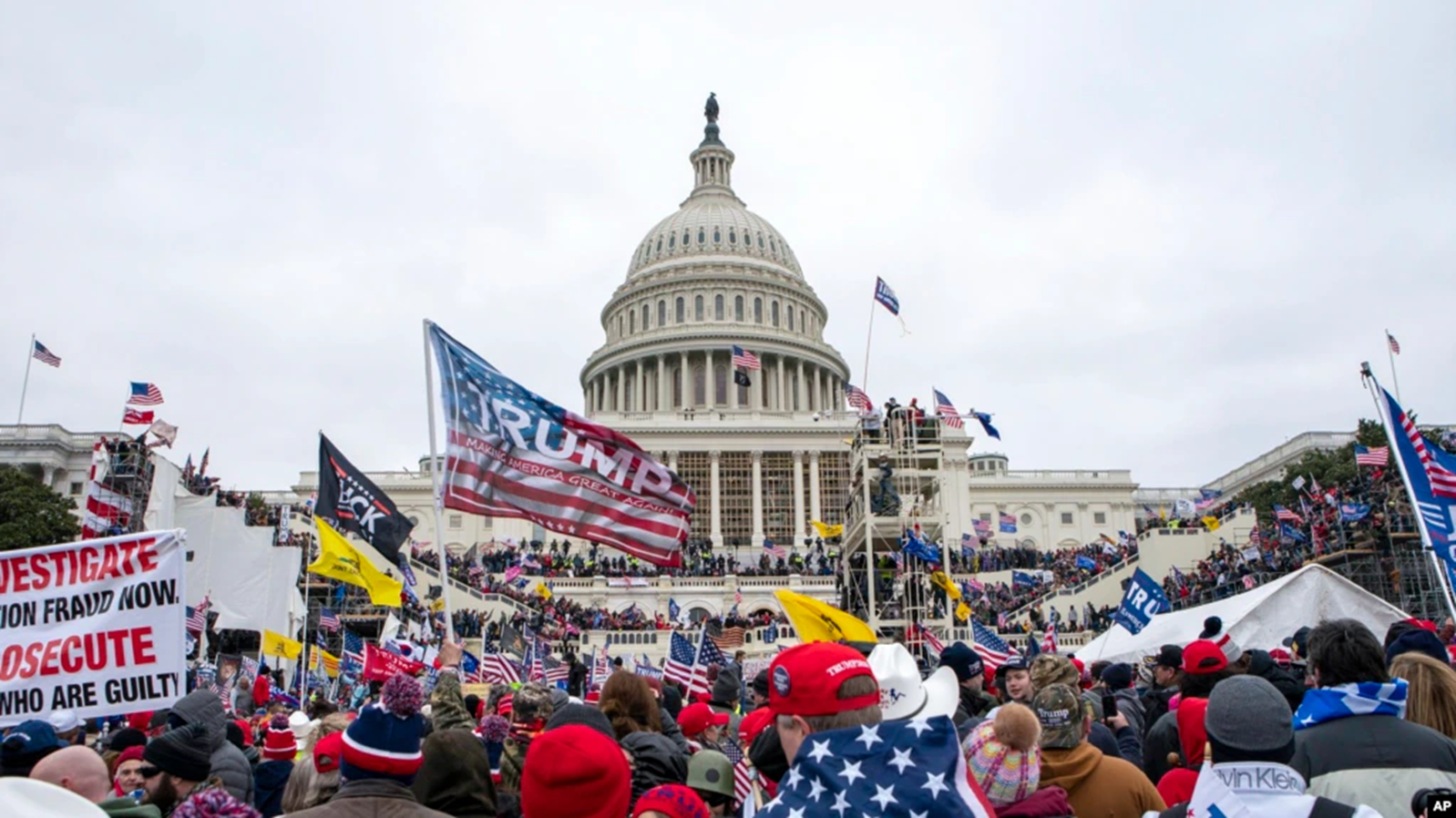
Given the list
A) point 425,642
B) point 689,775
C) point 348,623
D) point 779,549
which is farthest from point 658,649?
point 689,775

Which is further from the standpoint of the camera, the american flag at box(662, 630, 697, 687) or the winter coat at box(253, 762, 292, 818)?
the american flag at box(662, 630, 697, 687)

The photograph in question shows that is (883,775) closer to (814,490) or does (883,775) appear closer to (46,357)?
(46,357)

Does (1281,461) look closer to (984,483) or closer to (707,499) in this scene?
(984,483)

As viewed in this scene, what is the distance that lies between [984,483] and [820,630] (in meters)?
83.5

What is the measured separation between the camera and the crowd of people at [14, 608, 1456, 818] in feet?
10.7

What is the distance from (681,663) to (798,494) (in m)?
61.1

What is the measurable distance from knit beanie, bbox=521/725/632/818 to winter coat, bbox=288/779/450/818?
0.42 metres

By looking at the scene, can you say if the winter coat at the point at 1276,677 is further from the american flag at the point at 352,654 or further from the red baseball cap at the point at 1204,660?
the american flag at the point at 352,654

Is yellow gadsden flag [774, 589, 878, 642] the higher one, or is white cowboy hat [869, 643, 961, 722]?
yellow gadsden flag [774, 589, 878, 642]

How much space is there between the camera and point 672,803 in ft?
13.9

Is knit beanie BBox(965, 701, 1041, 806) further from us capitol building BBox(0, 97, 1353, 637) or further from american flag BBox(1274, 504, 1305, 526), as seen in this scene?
us capitol building BBox(0, 97, 1353, 637)

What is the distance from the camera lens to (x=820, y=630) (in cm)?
838

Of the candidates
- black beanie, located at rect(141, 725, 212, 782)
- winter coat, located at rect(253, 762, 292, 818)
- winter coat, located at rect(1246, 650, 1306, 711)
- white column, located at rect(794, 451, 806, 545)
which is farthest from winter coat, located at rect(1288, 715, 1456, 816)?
white column, located at rect(794, 451, 806, 545)

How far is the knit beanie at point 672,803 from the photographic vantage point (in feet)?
13.9
